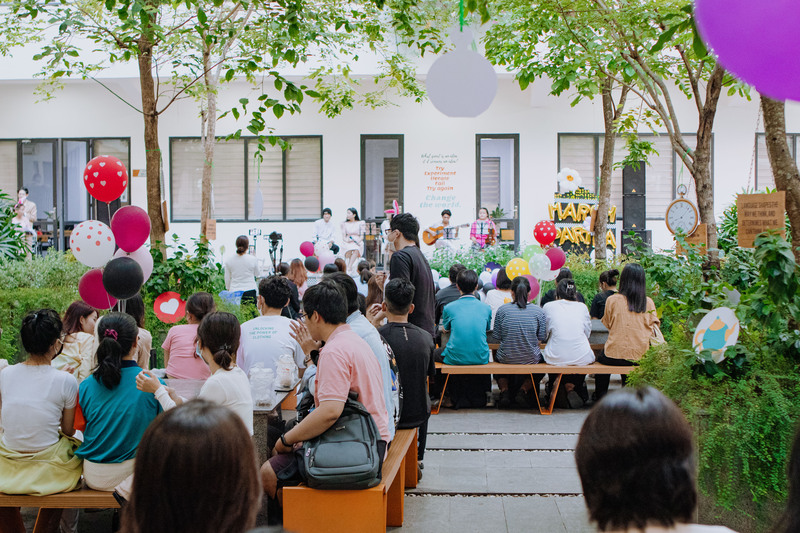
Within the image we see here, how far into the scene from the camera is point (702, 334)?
409cm

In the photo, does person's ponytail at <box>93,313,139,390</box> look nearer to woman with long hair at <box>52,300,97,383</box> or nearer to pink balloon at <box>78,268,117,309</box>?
woman with long hair at <box>52,300,97,383</box>

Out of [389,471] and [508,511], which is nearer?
[389,471]

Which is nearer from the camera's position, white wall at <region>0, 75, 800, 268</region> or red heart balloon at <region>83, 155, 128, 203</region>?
red heart balloon at <region>83, 155, 128, 203</region>

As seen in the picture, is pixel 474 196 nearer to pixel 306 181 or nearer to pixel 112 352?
pixel 306 181

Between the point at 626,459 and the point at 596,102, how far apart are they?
56.8 feet

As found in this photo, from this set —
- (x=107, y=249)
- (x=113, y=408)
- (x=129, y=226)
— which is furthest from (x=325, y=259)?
(x=113, y=408)

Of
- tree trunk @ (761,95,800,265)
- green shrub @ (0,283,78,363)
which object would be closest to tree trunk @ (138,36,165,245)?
green shrub @ (0,283,78,363)

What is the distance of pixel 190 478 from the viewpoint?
1561 millimetres

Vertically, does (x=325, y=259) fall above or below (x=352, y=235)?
below

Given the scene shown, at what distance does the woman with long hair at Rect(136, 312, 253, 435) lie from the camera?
3656 millimetres

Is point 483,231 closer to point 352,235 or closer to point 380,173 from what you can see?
point 352,235

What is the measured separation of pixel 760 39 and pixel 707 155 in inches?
200

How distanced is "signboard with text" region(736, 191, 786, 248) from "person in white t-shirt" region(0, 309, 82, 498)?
3.88 m

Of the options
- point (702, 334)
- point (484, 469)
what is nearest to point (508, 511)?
point (484, 469)
